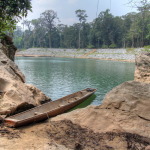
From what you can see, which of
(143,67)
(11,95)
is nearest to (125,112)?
(11,95)

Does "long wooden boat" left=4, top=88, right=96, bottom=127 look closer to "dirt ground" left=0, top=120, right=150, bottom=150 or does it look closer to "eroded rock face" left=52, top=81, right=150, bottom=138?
"dirt ground" left=0, top=120, right=150, bottom=150

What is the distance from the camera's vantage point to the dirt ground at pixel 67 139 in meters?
4.96

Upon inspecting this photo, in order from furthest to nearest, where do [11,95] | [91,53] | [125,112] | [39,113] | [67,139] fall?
[91,53]
[39,113]
[11,95]
[125,112]
[67,139]

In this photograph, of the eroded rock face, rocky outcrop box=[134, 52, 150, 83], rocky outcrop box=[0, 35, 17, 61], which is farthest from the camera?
rocky outcrop box=[0, 35, 17, 61]

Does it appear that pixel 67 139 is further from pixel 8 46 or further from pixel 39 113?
pixel 8 46

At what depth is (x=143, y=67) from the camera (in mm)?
10086

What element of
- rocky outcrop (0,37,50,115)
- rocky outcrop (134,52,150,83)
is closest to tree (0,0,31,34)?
rocky outcrop (0,37,50,115)

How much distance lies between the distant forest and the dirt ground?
165 ft

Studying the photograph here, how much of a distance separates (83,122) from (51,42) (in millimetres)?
81191

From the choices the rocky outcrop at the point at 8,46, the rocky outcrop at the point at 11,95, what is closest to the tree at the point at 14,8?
the rocky outcrop at the point at 11,95

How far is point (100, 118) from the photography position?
20.2 ft

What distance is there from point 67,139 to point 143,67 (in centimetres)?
621

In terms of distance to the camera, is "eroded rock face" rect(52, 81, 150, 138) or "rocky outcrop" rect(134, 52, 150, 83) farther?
"rocky outcrop" rect(134, 52, 150, 83)

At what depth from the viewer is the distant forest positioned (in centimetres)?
5849
